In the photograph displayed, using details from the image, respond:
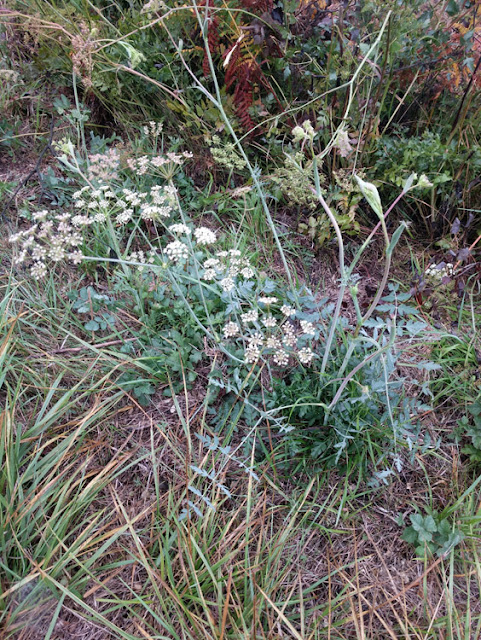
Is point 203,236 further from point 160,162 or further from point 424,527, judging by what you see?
point 424,527

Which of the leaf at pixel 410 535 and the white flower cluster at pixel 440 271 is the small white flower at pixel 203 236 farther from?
the leaf at pixel 410 535

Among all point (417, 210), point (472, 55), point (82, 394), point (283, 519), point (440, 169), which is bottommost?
point (283, 519)

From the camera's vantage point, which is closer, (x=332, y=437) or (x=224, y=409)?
(x=332, y=437)

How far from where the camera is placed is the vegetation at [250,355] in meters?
1.37

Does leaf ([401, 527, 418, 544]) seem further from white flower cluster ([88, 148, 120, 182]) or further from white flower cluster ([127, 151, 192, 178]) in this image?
white flower cluster ([88, 148, 120, 182])

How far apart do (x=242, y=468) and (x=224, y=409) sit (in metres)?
0.24

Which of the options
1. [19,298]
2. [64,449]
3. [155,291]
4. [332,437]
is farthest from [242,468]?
[19,298]

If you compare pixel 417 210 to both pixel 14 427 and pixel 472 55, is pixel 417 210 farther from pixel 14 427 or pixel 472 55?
pixel 14 427

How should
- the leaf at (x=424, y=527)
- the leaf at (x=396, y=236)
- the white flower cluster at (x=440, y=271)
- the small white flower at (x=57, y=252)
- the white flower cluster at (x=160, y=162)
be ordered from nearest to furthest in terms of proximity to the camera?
the leaf at (x=396, y=236) < the small white flower at (x=57, y=252) < the leaf at (x=424, y=527) < the white flower cluster at (x=160, y=162) < the white flower cluster at (x=440, y=271)

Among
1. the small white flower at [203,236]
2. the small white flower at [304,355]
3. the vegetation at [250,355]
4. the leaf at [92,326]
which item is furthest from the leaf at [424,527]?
the leaf at [92,326]

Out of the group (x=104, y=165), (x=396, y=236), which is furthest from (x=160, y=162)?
(x=396, y=236)

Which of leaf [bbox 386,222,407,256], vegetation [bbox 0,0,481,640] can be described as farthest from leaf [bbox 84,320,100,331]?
leaf [bbox 386,222,407,256]

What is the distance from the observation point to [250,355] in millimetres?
1380

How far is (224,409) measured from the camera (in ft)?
5.51
